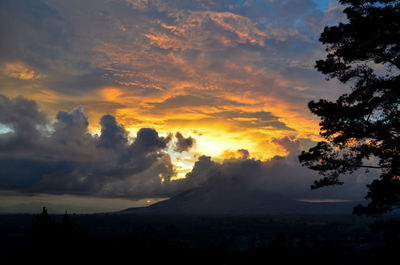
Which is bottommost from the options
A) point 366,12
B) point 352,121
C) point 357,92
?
→ point 352,121

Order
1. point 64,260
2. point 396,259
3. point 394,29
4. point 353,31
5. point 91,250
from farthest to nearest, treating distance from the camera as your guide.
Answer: point 91,250
point 64,260
point 396,259
point 353,31
point 394,29

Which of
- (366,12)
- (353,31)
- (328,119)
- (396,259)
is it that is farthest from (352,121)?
(396,259)

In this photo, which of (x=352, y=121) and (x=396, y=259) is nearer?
(x=352, y=121)

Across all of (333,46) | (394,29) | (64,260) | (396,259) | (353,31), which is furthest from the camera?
(64,260)

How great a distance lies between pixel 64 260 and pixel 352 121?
34.6m

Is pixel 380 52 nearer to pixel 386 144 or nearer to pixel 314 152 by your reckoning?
pixel 386 144

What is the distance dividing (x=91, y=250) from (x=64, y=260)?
586 cm

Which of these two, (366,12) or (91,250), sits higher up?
(366,12)

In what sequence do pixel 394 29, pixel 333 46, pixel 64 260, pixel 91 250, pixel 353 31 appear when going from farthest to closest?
pixel 91 250
pixel 64 260
pixel 333 46
pixel 353 31
pixel 394 29

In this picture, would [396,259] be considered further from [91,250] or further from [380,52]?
[91,250]

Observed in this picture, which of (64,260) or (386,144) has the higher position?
(386,144)

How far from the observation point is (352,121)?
15695mm

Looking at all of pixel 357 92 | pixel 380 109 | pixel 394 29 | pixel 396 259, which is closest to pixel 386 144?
pixel 380 109

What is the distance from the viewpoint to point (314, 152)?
1681 cm
